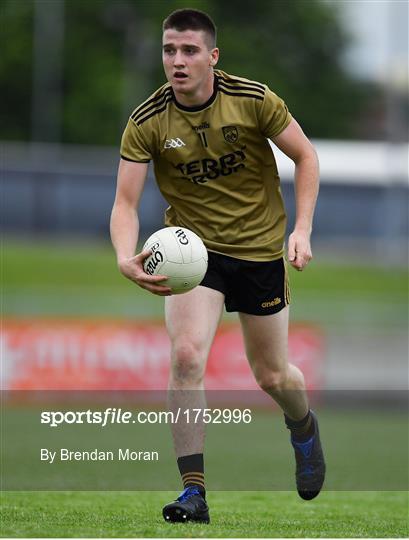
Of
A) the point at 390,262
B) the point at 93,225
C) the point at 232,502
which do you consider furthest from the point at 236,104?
the point at 93,225

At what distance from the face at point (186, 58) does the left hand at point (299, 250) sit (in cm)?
94

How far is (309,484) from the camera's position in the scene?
25.7 ft

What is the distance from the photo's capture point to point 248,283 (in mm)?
7160

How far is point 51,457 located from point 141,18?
119 ft

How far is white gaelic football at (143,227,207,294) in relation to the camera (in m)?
6.53

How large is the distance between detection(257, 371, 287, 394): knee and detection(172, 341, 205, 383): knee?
0.70 metres

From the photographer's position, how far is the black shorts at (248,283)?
23.2 feet

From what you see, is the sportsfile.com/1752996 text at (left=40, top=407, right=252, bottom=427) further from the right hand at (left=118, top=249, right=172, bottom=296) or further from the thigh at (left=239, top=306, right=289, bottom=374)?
the right hand at (left=118, top=249, right=172, bottom=296)

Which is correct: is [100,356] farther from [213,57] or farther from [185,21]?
[185,21]

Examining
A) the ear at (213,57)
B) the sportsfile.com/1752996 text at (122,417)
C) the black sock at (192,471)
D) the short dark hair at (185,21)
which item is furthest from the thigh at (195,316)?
the sportsfile.com/1752996 text at (122,417)

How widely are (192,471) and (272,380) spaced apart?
91 centimetres

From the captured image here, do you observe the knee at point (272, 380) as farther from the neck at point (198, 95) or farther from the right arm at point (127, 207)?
the neck at point (198, 95)

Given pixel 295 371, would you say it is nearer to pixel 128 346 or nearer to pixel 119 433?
pixel 119 433

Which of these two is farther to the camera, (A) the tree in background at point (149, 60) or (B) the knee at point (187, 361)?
(A) the tree in background at point (149, 60)
